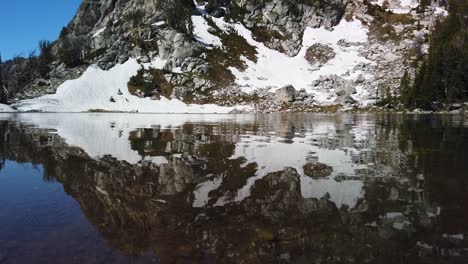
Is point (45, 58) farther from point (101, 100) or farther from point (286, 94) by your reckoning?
point (286, 94)

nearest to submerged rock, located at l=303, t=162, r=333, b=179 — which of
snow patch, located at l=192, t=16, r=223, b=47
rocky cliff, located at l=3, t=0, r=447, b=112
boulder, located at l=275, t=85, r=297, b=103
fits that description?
rocky cliff, located at l=3, t=0, r=447, b=112

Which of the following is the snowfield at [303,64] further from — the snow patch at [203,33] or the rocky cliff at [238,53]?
the snow patch at [203,33]

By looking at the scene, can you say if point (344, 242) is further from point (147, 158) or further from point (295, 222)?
point (147, 158)

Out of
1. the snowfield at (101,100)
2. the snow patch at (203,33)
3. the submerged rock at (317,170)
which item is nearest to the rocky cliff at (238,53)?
the snowfield at (101,100)

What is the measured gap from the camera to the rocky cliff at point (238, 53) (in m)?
127

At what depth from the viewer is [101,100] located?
123625mm

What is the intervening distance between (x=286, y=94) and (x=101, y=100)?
2448 inches

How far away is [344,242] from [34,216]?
713cm

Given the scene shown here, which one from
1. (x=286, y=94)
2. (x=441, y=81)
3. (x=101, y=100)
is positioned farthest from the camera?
(x=286, y=94)

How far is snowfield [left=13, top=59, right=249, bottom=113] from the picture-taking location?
117125 mm

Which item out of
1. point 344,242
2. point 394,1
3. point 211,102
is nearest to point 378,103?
point 211,102

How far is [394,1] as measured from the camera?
566ft

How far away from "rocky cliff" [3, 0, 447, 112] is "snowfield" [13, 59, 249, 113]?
0.37 m

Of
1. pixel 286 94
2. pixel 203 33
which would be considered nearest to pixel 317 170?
pixel 286 94
